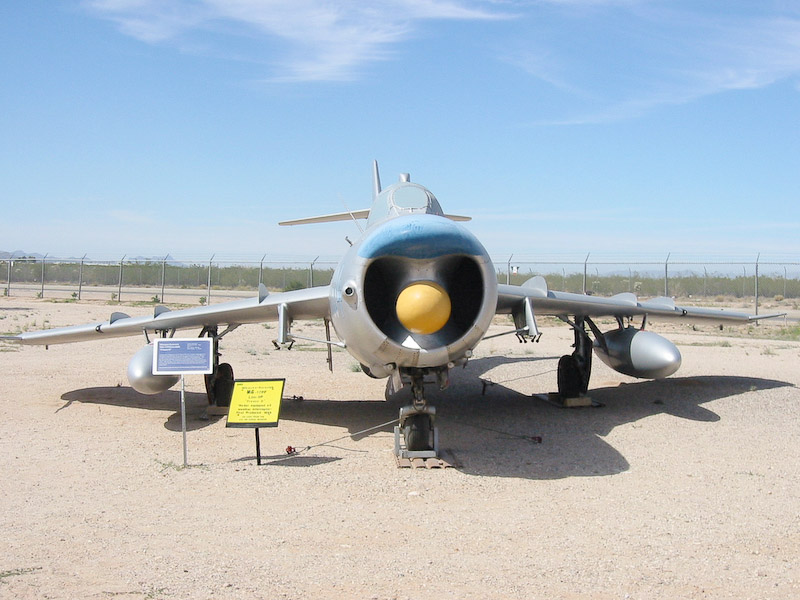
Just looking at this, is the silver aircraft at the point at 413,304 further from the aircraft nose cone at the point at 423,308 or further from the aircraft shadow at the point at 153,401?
the aircraft shadow at the point at 153,401

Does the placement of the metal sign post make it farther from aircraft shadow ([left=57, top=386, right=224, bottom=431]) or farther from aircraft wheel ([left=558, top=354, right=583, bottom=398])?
aircraft wheel ([left=558, top=354, right=583, bottom=398])

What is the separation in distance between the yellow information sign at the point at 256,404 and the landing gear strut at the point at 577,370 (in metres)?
5.93

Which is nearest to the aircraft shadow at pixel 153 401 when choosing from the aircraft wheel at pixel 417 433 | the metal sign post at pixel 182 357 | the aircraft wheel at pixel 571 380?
the metal sign post at pixel 182 357

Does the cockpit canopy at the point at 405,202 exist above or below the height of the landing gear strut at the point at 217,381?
above

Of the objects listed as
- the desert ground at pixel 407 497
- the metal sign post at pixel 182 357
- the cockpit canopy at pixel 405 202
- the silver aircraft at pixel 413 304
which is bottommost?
the desert ground at pixel 407 497

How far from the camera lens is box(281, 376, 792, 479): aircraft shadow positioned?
909 centimetres

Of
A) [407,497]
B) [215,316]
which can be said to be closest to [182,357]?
[215,316]

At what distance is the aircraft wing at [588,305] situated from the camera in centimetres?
1104

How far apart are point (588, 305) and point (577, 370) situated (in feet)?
4.41

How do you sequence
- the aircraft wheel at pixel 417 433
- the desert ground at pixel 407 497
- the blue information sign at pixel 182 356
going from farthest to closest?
the blue information sign at pixel 182 356
the aircraft wheel at pixel 417 433
the desert ground at pixel 407 497

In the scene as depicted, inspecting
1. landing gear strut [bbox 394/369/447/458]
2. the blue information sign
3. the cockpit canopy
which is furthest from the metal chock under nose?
the cockpit canopy

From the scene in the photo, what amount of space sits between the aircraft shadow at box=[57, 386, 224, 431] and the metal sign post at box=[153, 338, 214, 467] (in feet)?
8.92

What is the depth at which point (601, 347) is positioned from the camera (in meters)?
13.0

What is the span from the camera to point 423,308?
766 centimetres
